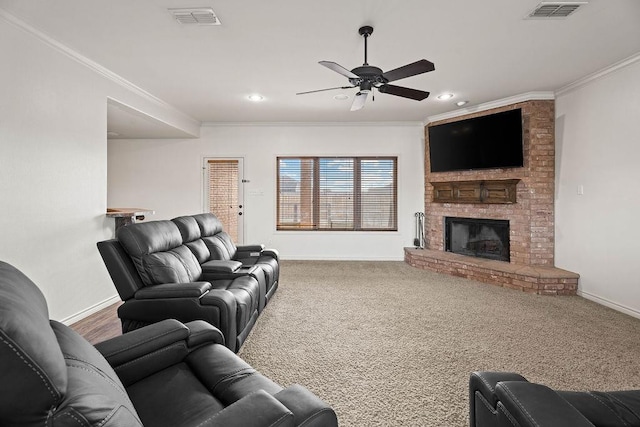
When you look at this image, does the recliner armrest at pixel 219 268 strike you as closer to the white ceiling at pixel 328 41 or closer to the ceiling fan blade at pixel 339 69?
the ceiling fan blade at pixel 339 69

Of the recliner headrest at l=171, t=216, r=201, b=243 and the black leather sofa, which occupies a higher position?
the recliner headrest at l=171, t=216, r=201, b=243

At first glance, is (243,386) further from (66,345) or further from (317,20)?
(317,20)

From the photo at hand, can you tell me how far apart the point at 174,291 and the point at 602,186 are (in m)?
4.83

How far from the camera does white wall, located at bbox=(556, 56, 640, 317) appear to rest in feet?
11.7

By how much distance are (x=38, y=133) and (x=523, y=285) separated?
5742 millimetres

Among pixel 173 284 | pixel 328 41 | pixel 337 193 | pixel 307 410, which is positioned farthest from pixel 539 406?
pixel 337 193

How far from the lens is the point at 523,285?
4.36m

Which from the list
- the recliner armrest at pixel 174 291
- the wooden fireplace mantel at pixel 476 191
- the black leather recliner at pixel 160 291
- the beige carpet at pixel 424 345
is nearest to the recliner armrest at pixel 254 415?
the beige carpet at pixel 424 345

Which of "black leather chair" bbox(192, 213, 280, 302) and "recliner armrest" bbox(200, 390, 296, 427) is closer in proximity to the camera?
"recliner armrest" bbox(200, 390, 296, 427)

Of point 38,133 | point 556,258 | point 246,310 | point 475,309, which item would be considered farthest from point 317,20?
point 556,258

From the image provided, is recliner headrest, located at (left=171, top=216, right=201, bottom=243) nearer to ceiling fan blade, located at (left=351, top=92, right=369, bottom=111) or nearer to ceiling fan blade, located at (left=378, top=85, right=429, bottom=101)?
ceiling fan blade, located at (left=351, top=92, right=369, bottom=111)

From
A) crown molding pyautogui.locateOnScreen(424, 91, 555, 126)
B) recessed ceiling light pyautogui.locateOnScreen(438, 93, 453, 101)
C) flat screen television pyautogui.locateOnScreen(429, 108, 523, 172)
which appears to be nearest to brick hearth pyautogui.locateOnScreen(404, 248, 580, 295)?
flat screen television pyautogui.locateOnScreen(429, 108, 523, 172)

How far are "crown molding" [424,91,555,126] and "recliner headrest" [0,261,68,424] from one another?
18.9 ft

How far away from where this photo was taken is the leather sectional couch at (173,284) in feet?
7.89
